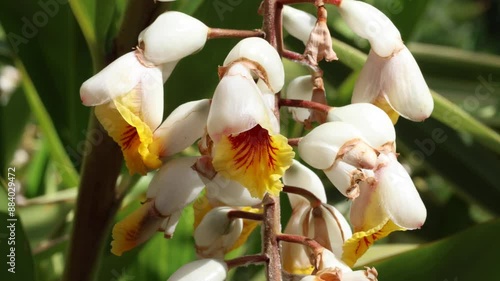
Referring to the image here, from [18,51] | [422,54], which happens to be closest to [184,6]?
[18,51]

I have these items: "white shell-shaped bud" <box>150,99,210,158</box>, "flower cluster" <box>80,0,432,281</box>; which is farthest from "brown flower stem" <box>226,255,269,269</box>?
"white shell-shaped bud" <box>150,99,210,158</box>

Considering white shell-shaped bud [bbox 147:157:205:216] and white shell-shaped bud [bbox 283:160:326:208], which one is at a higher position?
white shell-shaped bud [bbox 147:157:205:216]

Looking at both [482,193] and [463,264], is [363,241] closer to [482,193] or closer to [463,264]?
[463,264]

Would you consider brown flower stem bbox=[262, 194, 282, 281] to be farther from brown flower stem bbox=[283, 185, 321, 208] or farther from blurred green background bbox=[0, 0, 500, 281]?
blurred green background bbox=[0, 0, 500, 281]

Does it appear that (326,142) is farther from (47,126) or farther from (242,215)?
(47,126)

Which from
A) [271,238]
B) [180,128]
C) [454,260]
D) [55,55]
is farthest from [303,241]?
[55,55]

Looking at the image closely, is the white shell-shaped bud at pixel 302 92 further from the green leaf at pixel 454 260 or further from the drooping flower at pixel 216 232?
the green leaf at pixel 454 260

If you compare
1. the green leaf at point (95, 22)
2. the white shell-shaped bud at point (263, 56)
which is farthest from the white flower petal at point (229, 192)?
the green leaf at point (95, 22)
